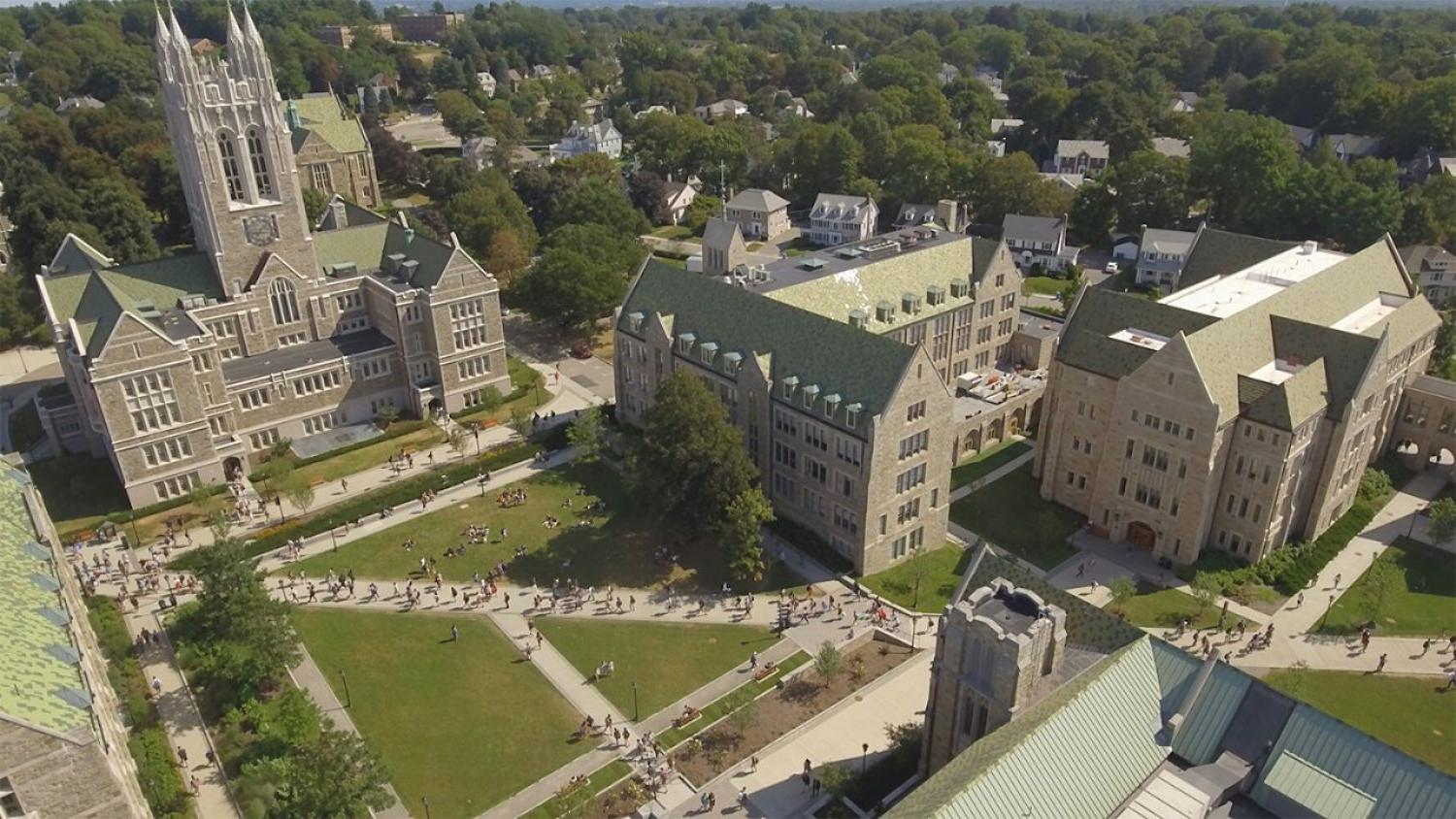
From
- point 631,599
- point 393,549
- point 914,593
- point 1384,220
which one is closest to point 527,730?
point 631,599

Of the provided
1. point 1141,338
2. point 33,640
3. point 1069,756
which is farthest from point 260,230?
point 1069,756

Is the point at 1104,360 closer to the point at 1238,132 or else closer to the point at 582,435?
the point at 582,435

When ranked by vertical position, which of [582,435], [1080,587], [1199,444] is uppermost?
[1199,444]

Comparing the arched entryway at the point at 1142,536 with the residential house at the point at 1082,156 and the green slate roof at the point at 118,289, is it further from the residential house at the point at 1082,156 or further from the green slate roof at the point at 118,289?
the residential house at the point at 1082,156

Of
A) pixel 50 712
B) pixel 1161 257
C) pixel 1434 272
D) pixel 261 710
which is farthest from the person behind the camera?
pixel 1161 257

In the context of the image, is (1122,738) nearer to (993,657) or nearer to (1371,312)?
(993,657)

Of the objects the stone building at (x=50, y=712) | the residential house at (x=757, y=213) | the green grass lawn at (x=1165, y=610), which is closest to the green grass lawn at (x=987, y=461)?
the green grass lawn at (x=1165, y=610)

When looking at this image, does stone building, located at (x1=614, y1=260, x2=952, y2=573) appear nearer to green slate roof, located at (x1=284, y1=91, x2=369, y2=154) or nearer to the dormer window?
the dormer window
